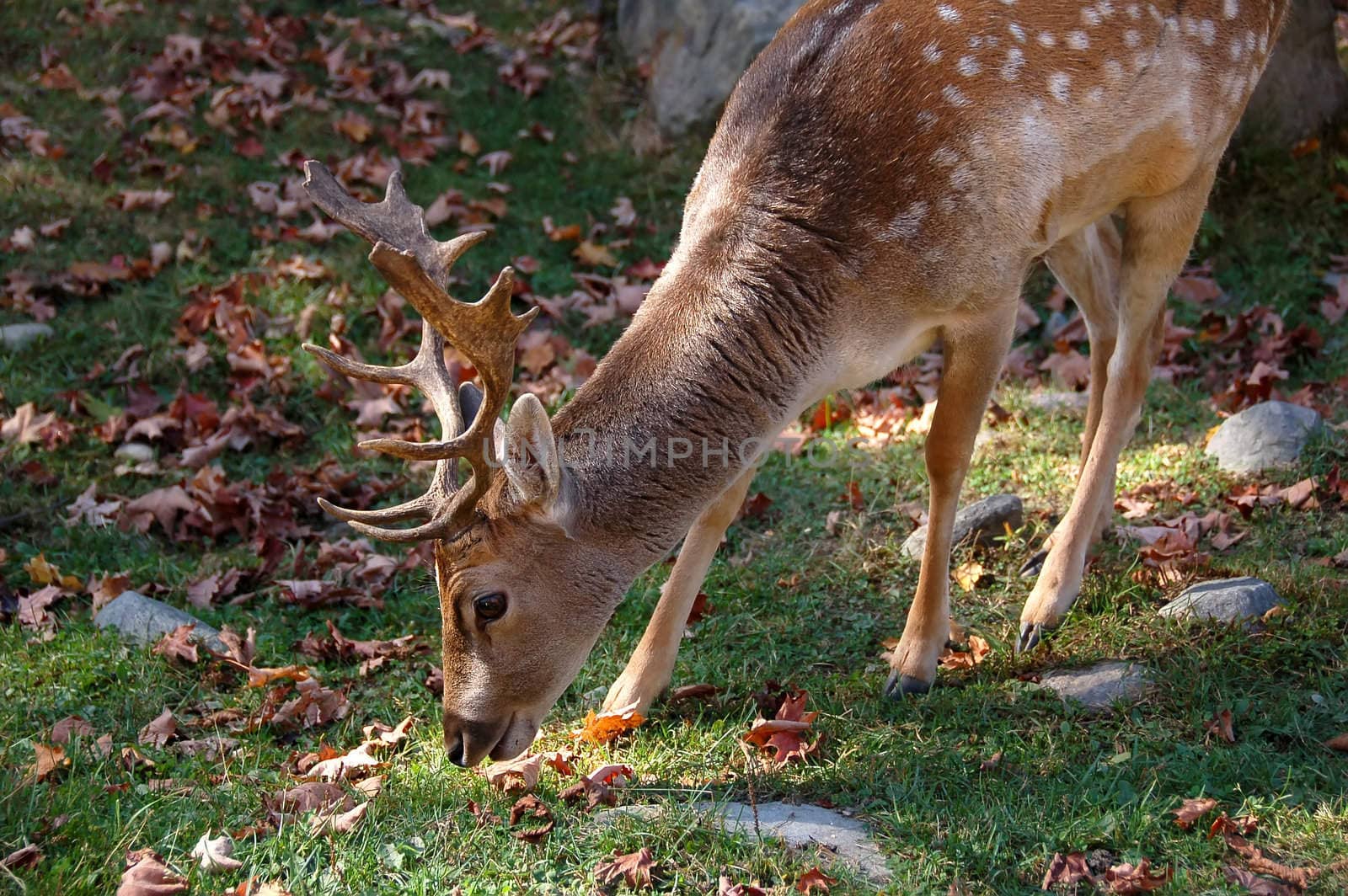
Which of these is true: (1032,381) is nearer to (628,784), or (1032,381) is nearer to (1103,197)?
(1103,197)

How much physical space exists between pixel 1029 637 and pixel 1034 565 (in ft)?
1.92

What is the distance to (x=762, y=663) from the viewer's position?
5.10m

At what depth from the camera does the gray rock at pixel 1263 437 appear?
5848 mm

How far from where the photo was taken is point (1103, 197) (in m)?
5.13

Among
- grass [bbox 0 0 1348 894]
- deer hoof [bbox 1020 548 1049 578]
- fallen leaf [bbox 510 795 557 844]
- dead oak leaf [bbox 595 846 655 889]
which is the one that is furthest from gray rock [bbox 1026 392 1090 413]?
dead oak leaf [bbox 595 846 655 889]

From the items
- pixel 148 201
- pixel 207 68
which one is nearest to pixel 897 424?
pixel 148 201

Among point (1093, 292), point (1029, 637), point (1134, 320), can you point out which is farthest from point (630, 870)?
point (1093, 292)

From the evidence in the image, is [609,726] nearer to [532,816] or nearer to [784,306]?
[532,816]

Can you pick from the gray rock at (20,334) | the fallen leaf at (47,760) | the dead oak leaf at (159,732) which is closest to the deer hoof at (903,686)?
the dead oak leaf at (159,732)

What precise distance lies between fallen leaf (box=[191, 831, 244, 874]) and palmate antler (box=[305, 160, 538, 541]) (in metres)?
1.00

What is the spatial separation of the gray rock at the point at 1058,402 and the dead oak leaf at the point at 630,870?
3.82 metres

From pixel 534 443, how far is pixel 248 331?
417cm

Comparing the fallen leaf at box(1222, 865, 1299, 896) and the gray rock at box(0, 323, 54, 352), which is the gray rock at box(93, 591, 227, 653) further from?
the fallen leaf at box(1222, 865, 1299, 896)

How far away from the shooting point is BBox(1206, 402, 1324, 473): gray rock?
585 cm
